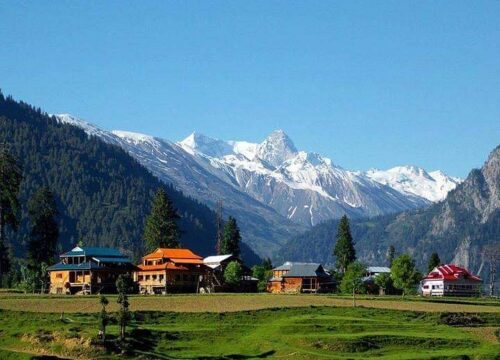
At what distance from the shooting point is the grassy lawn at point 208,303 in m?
128

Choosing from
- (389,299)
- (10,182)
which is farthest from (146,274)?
(389,299)

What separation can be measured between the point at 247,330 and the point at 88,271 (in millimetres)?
59790

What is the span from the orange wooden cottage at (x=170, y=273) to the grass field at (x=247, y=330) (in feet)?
104

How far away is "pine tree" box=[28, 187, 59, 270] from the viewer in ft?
604

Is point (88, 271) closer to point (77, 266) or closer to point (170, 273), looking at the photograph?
point (77, 266)

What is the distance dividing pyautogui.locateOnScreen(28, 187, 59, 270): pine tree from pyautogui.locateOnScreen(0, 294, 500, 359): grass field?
42.2 m

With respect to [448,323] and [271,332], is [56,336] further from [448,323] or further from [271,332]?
[448,323]

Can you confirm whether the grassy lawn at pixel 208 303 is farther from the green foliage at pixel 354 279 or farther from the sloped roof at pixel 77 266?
the sloped roof at pixel 77 266

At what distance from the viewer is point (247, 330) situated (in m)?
118

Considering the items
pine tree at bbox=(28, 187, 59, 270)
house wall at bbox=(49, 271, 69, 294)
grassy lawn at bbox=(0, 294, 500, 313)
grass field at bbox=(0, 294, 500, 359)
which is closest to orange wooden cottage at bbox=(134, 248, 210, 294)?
house wall at bbox=(49, 271, 69, 294)

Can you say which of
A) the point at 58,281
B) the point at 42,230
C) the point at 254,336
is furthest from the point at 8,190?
the point at 254,336

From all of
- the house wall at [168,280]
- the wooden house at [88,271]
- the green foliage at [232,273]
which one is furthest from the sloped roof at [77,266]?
the green foliage at [232,273]

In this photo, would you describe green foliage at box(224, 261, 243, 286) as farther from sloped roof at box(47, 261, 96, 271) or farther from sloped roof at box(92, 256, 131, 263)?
sloped roof at box(47, 261, 96, 271)

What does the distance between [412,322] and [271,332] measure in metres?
27.3
